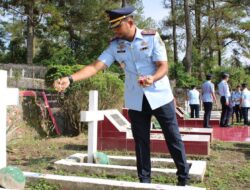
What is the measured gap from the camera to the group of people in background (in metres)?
11.5

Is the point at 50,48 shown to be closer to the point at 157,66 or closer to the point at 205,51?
the point at 205,51

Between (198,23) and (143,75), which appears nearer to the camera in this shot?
(143,75)

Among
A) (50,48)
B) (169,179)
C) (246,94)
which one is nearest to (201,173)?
(169,179)

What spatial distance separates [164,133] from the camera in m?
4.02

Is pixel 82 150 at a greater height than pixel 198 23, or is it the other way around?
pixel 198 23

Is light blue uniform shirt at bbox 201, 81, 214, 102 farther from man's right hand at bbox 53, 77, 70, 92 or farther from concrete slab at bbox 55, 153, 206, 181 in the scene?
man's right hand at bbox 53, 77, 70, 92

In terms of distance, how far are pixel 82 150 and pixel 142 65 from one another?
3.87m

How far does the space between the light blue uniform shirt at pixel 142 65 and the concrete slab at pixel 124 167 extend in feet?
4.08

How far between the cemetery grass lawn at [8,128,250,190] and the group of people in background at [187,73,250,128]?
3.06 meters

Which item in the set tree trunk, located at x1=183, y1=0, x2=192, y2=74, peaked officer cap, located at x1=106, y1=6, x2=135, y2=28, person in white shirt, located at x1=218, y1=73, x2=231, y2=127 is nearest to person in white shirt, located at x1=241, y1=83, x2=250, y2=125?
person in white shirt, located at x1=218, y1=73, x2=231, y2=127

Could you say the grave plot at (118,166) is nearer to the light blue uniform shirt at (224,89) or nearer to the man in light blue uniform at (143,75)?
the man in light blue uniform at (143,75)

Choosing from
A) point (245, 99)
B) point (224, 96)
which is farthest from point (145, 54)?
point (245, 99)

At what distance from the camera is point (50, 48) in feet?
98.0

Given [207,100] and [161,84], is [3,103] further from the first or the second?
[207,100]
